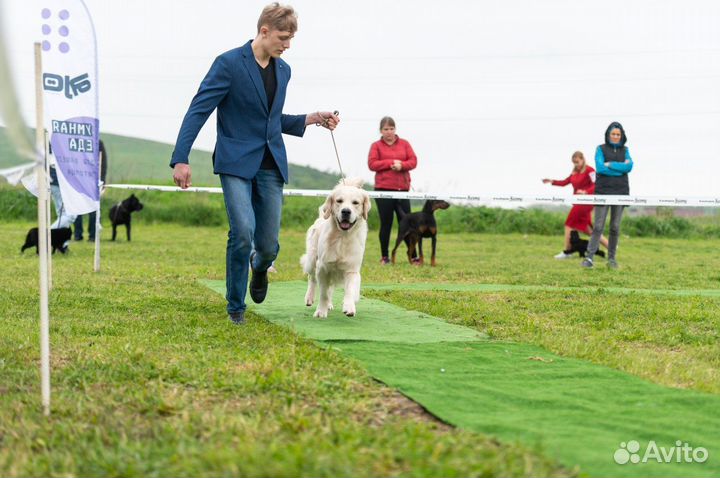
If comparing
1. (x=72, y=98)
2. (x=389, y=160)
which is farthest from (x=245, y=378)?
(x=389, y=160)

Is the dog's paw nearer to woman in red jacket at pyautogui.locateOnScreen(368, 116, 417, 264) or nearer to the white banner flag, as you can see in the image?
the white banner flag


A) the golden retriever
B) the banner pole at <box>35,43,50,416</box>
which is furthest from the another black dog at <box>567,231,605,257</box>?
the banner pole at <box>35,43,50,416</box>

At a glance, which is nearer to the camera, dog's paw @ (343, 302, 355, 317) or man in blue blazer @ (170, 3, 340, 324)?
man in blue blazer @ (170, 3, 340, 324)

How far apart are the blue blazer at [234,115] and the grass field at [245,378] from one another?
3.97ft

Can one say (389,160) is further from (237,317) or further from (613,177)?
(237,317)

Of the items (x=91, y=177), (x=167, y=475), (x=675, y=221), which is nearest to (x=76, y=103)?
(x=91, y=177)

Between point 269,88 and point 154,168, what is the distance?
32632mm

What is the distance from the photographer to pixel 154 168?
124 feet

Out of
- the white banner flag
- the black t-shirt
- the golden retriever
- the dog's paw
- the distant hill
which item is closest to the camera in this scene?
the black t-shirt

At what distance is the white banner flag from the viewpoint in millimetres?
8438

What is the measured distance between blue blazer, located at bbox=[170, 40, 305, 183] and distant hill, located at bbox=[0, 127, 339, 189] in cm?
2230

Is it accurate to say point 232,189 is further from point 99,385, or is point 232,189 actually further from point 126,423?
point 126,423

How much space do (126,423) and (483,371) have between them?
200 centimetres

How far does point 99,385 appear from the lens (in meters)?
4.13
